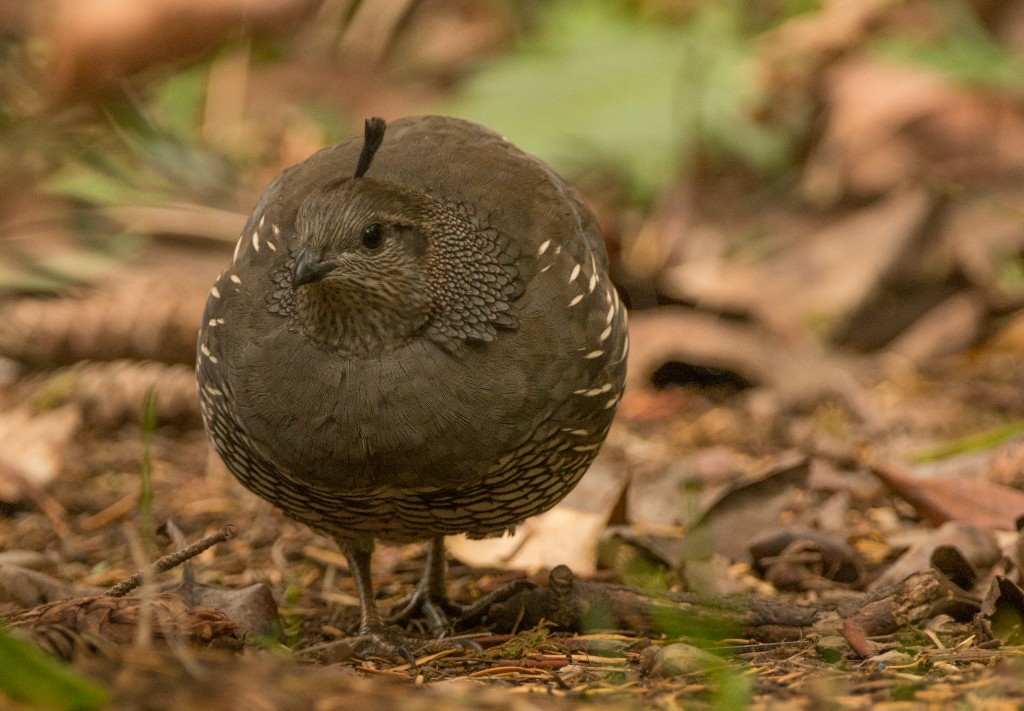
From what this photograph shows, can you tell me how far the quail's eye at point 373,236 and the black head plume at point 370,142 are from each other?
179 mm

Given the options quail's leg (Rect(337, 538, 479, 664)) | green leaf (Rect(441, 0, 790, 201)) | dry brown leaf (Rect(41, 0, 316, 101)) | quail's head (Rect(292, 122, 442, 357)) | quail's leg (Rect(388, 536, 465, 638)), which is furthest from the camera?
green leaf (Rect(441, 0, 790, 201))

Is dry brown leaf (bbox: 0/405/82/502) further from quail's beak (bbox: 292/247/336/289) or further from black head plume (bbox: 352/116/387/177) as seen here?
black head plume (bbox: 352/116/387/177)

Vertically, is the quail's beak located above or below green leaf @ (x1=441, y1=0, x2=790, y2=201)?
below

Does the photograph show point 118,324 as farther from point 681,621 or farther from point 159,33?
point 681,621

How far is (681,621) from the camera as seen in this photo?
3895mm

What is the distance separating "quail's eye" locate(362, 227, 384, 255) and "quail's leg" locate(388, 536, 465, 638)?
1.23 metres

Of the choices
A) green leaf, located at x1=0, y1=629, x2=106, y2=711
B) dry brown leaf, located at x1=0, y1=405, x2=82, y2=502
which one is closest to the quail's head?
green leaf, located at x1=0, y1=629, x2=106, y2=711

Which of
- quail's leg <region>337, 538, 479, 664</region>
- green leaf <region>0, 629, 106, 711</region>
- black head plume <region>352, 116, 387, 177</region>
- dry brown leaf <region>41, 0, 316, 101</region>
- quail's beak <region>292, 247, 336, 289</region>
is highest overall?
dry brown leaf <region>41, 0, 316, 101</region>

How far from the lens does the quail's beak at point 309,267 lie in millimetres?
3891

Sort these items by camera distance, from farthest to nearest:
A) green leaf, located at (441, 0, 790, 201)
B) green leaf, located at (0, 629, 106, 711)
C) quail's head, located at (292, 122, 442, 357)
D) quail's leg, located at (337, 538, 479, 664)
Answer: green leaf, located at (441, 0, 790, 201)
quail's leg, located at (337, 538, 479, 664)
quail's head, located at (292, 122, 442, 357)
green leaf, located at (0, 629, 106, 711)

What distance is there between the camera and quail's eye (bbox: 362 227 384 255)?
4.08 m

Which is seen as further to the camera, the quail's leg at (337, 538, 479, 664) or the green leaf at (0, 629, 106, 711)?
the quail's leg at (337, 538, 479, 664)

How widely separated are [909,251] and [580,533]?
138 inches

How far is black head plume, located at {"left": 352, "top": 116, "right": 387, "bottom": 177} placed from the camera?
407cm
